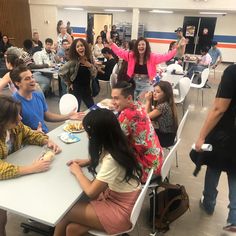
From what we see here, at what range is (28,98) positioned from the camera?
7.13 feet

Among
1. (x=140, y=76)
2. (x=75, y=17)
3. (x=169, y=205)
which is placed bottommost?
(x=169, y=205)

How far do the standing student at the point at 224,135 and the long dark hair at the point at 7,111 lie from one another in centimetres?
137

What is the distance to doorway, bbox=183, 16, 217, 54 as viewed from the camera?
10922 mm

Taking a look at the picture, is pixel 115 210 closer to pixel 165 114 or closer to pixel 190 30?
pixel 165 114

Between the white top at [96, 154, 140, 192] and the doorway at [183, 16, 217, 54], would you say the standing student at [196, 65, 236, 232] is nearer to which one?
the white top at [96, 154, 140, 192]

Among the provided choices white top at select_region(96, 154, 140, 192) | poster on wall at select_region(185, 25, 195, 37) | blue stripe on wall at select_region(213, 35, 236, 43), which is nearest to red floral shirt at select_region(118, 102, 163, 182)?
white top at select_region(96, 154, 140, 192)

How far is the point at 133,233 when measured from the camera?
2.02m

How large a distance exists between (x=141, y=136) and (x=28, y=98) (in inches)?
43.4

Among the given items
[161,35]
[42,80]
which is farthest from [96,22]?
[42,80]

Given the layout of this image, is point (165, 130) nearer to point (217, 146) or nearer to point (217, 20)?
point (217, 146)

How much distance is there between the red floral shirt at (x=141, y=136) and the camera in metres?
1.80

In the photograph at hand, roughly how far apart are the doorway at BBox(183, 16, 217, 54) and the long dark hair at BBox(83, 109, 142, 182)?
11.1m

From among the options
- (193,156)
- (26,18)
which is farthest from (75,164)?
(26,18)

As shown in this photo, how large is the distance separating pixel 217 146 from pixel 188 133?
7.13ft
